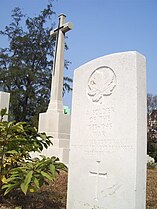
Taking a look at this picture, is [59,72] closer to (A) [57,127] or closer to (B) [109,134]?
(A) [57,127]

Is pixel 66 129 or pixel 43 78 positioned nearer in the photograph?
pixel 66 129

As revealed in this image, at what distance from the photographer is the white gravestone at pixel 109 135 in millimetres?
3055

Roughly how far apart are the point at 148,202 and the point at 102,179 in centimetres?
153

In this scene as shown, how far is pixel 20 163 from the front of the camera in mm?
3523

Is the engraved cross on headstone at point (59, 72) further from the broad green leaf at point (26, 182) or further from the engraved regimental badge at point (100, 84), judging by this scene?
the broad green leaf at point (26, 182)

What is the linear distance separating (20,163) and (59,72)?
6657mm

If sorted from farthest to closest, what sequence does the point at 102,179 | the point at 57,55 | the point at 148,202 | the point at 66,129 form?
the point at 57,55 < the point at 66,129 < the point at 148,202 < the point at 102,179

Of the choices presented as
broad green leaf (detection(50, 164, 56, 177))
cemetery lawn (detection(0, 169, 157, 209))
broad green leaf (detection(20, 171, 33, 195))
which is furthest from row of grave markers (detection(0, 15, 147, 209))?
broad green leaf (detection(20, 171, 33, 195))

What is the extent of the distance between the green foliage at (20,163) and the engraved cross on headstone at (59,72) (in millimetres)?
5797

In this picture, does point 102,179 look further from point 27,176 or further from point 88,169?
point 27,176

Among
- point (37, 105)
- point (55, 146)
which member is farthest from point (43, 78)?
point (55, 146)

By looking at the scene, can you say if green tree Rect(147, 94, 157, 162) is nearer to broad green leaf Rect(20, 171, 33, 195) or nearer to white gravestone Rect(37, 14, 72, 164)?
white gravestone Rect(37, 14, 72, 164)

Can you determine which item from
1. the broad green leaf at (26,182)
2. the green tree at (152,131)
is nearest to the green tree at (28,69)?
the green tree at (152,131)

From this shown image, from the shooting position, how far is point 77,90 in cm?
394
